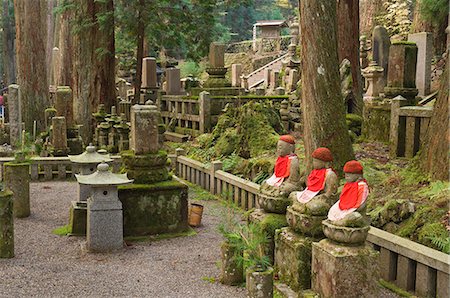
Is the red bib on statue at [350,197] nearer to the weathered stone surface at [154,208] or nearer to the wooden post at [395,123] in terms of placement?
the weathered stone surface at [154,208]

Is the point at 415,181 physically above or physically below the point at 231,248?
above

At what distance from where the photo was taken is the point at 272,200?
6641 millimetres

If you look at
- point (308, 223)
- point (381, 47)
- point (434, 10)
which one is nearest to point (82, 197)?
point (308, 223)

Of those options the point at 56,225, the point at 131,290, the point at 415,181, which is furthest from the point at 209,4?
the point at 131,290

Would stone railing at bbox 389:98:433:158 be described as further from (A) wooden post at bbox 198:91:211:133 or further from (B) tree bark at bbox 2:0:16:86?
(B) tree bark at bbox 2:0:16:86

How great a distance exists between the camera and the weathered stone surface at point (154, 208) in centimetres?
849

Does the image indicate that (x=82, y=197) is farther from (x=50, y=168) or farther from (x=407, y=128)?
(x=407, y=128)

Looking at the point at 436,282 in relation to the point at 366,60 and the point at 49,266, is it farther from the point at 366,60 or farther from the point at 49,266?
the point at 366,60

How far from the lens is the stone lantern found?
774 centimetres

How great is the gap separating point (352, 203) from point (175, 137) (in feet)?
43.2

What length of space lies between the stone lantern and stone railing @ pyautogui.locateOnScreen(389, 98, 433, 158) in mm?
5239

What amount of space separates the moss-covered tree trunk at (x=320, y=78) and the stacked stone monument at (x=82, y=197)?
3.66 meters

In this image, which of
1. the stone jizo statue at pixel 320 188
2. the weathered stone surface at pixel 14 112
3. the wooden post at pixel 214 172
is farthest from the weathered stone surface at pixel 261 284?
the weathered stone surface at pixel 14 112

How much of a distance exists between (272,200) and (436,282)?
2089 mm
